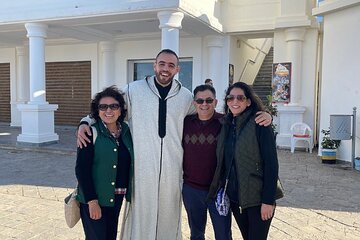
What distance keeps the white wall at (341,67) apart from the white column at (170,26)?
3478mm

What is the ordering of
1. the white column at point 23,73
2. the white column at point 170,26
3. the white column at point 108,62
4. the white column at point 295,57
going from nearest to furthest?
the white column at point 170,26 → the white column at point 295,57 → the white column at point 108,62 → the white column at point 23,73

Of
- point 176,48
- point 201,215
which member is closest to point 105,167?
point 201,215

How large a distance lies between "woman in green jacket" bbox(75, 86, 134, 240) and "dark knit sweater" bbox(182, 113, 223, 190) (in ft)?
1.40

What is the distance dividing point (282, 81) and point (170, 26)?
152 inches

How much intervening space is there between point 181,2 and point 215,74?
10.9 feet

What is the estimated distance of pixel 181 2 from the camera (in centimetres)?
758

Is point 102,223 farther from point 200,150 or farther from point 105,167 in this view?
point 200,150

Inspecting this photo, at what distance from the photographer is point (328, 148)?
7.83 metres

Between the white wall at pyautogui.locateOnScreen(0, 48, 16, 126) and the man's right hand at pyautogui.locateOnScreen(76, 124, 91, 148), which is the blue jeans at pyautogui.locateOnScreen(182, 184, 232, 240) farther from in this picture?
the white wall at pyautogui.locateOnScreen(0, 48, 16, 126)

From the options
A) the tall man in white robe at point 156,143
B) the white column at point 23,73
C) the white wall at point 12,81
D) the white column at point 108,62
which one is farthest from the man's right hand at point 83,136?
the white wall at point 12,81

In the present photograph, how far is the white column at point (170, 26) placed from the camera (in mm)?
7695

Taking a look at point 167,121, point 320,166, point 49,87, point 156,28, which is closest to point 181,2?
point 156,28

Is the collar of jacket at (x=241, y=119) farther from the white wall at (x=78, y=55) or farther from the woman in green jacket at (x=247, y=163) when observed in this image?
the white wall at (x=78, y=55)

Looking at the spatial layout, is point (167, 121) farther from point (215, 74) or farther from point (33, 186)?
point (215, 74)
